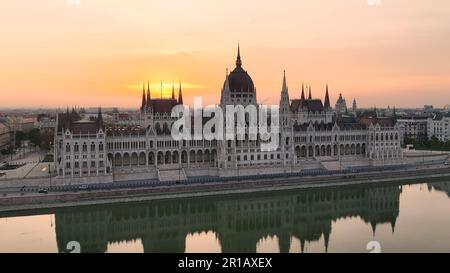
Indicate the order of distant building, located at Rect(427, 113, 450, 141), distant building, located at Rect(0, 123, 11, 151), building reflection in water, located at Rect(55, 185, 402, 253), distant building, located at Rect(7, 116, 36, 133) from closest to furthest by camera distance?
building reflection in water, located at Rect(55, 185, 402, 253) → distant building, located at Rect(0, 123, 11, 151) → distant building, located at Rect(427, 113, 450, 141) → distant building, located at Rect(7, 116, 36, 133)

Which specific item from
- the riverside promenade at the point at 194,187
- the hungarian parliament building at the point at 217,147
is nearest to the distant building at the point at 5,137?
the hungarian parliament building at the point at 217,147

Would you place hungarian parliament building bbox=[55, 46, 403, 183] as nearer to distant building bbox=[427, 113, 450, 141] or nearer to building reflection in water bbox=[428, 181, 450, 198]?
building reflection in water bbox=[428, 181, 450, 198]

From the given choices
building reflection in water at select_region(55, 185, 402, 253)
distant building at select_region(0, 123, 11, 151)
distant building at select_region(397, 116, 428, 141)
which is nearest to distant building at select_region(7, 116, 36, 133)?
distant building at select_region(0, 123, 11, 151)

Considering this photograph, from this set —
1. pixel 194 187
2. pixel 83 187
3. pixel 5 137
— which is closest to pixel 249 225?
pixel 194 187
